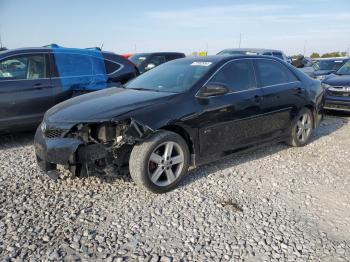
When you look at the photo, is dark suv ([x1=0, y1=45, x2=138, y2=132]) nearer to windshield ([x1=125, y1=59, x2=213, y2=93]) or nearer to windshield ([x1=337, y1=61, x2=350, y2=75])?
windshield ([x1=125, y1=59, x2=213, y2=93])

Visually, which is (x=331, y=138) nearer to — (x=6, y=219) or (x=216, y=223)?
(x=216, y=223)

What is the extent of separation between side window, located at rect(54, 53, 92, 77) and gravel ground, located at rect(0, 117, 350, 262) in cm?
200

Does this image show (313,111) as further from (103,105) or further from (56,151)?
(56,151)

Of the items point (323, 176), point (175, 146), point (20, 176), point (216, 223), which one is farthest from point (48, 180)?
point (323, 176)

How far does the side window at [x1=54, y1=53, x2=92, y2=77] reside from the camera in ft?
20.8

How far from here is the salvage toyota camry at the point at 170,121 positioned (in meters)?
3.84

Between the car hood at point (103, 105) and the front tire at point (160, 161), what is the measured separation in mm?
429

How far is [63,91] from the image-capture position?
6262 mm

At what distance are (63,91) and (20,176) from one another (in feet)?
7.09

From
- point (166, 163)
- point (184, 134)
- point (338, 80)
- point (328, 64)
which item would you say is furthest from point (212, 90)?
point (328, 64)

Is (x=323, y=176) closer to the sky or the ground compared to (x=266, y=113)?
closer to the ground

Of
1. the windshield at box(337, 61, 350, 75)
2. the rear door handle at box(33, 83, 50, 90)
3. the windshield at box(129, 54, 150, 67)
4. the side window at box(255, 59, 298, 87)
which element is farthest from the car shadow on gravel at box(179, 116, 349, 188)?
the windshield at box(129, 54, 150, 67)

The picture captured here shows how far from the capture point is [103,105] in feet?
13.4

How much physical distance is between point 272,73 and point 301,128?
114 centimetres
